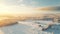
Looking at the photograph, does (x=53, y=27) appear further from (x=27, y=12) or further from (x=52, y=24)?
(x=27, y=12)

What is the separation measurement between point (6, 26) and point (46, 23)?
1.52ft

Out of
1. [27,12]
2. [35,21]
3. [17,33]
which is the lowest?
[17,33]

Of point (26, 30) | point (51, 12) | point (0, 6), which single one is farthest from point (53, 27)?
point (0, 6)

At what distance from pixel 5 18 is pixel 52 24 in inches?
21.7

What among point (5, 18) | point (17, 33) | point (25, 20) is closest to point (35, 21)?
point (25, 20)

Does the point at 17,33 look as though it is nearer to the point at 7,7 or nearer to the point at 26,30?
the point at 26,30

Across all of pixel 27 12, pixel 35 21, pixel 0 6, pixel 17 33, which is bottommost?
pixel 17 33

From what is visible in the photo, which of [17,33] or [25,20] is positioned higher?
[25,20]

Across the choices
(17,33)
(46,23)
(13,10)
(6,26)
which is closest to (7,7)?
(13,10)

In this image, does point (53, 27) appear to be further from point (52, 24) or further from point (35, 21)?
point (35, 21)

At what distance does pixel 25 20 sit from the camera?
1117mm

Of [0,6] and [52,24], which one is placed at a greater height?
[0,6]

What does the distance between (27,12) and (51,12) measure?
281 mm

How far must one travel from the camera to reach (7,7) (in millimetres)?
1129
